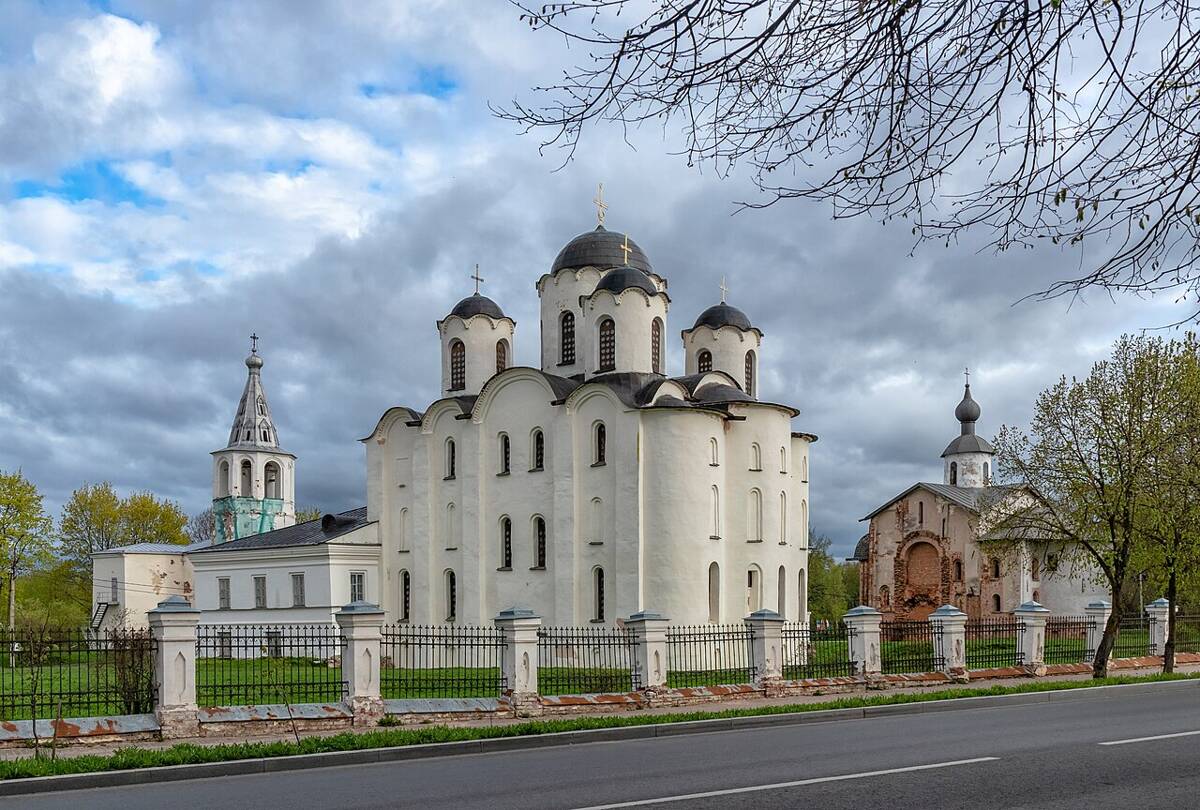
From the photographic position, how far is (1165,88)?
5672 mm

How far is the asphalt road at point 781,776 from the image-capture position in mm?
8383

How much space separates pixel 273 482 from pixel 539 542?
32.1 m

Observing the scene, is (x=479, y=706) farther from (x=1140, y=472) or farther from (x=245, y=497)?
(x=245, y=497)

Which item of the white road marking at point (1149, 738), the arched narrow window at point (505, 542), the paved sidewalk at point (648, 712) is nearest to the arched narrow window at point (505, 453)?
the arched narrow window at point (505, 542)

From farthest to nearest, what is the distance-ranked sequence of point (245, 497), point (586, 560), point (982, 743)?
point (245, 497), point (586, 560), point (982, 743)

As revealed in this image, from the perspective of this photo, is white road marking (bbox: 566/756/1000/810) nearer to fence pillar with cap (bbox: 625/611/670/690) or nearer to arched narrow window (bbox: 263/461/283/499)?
fence pillar with cap (bbox: 625/611/670/690)

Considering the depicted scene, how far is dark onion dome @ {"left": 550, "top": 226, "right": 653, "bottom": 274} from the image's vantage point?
3891cm

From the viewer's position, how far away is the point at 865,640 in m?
20.1

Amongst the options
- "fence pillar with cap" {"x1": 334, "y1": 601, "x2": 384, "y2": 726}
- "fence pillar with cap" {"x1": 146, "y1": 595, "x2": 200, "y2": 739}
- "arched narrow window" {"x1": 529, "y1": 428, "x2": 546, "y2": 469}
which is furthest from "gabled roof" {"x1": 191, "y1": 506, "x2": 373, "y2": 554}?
"fence pillar with cap" {"x1": 146, "y1": 595, "x2": 200, "y2": 739}

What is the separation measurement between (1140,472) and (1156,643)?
6210 millimetres

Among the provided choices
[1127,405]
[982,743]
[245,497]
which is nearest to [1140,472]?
[1127,405]

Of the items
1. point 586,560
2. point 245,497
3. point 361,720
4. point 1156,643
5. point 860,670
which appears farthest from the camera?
point 245,497

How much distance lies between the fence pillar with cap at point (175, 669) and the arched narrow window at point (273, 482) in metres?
50.8

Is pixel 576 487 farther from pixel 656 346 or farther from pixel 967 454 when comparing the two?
pixel 967 454
